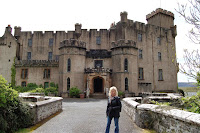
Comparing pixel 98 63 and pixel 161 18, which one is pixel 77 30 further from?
pixel 161 18

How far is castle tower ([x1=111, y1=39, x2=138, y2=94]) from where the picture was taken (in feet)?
80.7

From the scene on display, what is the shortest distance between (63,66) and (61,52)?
2288 mm

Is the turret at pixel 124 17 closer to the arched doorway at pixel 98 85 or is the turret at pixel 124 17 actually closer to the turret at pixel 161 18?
the turret at pixel 161 18

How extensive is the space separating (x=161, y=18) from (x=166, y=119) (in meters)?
33.5

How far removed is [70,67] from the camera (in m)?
24.4

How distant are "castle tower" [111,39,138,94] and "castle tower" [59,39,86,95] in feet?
17.3

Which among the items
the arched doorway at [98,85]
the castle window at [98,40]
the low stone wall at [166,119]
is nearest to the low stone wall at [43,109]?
the low stone wall at [166,119]

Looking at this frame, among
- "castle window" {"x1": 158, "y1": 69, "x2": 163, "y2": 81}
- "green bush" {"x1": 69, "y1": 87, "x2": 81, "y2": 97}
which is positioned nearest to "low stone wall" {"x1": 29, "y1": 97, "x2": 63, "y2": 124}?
"green bush" {"x1": 69, "y1": 87, "x2": 81, "y2": 97}

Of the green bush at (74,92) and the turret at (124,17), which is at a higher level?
the turret at (124,17)

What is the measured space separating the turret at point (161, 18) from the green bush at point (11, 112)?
111 ft

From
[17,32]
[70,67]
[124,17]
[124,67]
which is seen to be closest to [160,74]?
[124,67]

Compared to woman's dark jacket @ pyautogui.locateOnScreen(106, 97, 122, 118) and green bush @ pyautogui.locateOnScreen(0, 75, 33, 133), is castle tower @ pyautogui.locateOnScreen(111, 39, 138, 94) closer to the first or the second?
green bush @ pyautogui.locateOnScreen(0, 75, 33, 133)

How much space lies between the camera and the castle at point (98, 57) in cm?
2467

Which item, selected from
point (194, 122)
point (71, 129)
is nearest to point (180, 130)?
point (194, 122)
